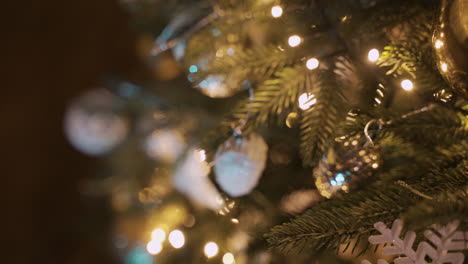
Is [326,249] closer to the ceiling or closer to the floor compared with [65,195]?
closer to the ceiling

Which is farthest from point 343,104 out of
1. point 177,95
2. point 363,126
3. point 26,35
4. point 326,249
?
point 26,35

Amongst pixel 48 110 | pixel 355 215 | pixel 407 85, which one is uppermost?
pixel 407 85

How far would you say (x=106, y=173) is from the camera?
116 centimetres

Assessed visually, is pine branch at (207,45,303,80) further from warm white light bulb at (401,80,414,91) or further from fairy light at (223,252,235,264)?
fairy light at (223,252,235,264)

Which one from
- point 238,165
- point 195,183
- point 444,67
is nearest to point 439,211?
point 444,67

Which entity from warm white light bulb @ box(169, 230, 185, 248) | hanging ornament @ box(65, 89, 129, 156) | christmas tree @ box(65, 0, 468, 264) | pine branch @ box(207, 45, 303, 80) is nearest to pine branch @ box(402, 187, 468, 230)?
christmas tree @ box(65, 0, 468, 264)

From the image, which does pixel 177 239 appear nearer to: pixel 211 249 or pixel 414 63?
pixel 211 249

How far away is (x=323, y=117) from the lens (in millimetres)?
405

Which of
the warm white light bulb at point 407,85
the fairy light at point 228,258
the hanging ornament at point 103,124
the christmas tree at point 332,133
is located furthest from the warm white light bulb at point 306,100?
the hanging ornament at point 103,124

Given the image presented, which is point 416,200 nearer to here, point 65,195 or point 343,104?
point 343,104

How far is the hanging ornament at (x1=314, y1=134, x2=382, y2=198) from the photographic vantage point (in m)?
0.40

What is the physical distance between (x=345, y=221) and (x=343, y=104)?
0.13 meters

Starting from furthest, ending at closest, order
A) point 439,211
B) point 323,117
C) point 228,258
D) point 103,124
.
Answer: point 103,124 → point 228,258 → point 323,117 → point 439,211

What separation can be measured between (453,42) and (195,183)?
1.51 feet
